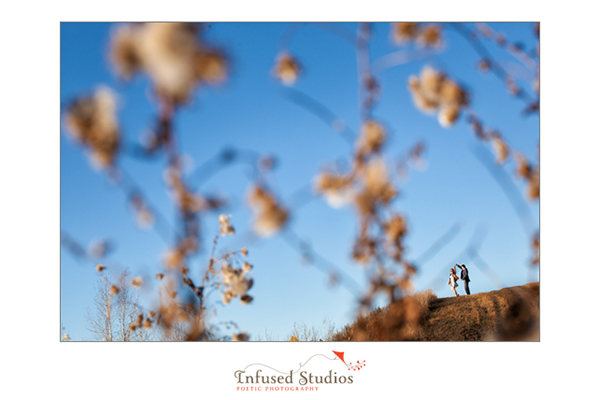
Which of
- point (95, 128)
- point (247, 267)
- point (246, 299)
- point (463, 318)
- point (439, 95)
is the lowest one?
point (463, 318)

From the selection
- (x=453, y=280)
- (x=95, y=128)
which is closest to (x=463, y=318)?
(x=453, y=280)

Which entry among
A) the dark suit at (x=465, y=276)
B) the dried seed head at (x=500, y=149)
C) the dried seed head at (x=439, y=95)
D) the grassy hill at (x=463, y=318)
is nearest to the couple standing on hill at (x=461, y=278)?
the dark suit at (x=465, y=276)

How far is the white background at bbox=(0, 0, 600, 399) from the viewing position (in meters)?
2.16

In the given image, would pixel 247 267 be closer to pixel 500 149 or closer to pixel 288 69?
pixel 288 69

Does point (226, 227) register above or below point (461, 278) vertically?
above

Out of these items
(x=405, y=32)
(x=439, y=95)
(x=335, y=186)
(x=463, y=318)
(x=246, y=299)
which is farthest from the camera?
(x=463, y=318)

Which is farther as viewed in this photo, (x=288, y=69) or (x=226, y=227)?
(x=226, y=227)

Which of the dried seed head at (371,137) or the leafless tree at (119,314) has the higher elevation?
the dried seed head at (371,137)
